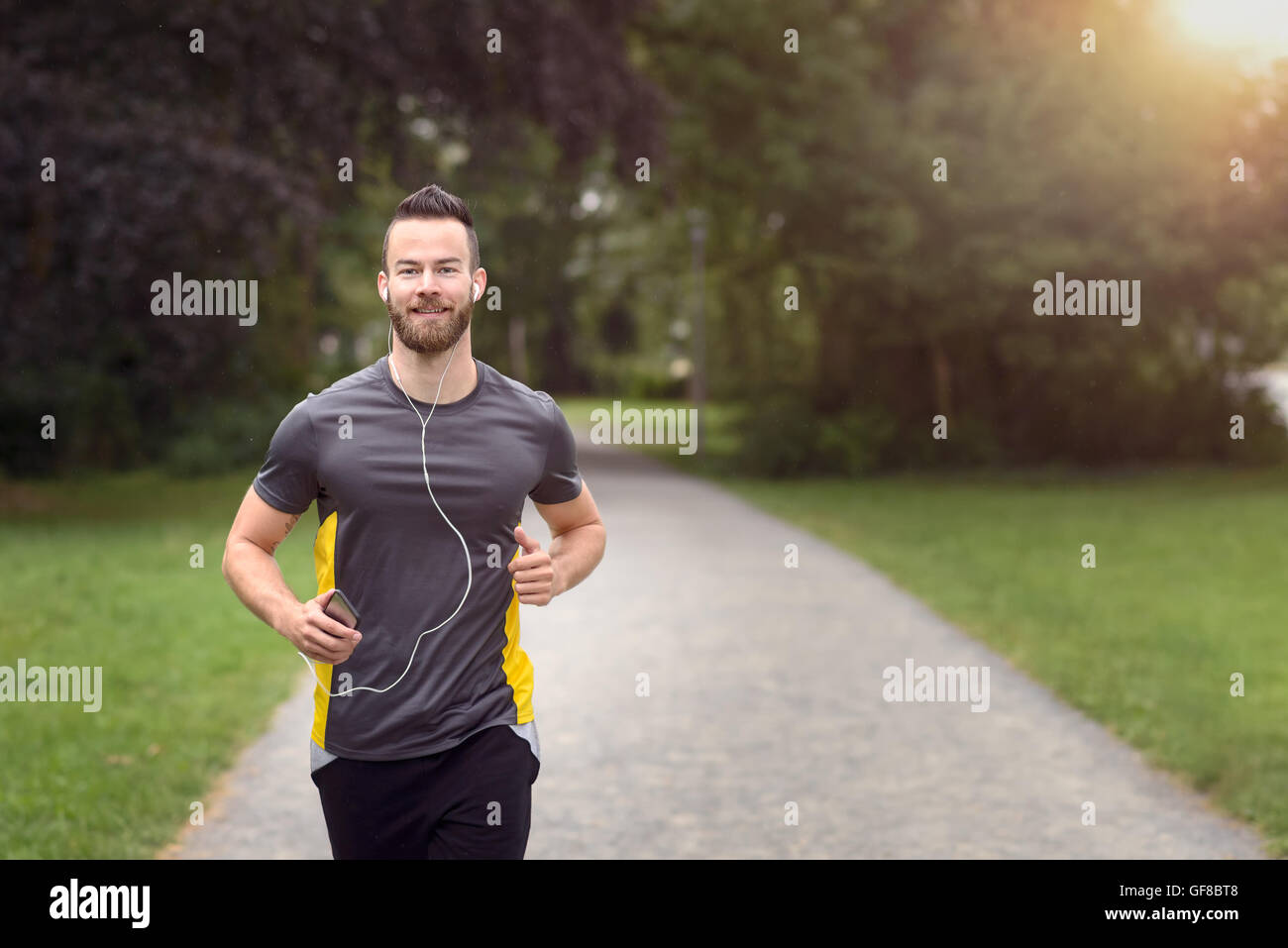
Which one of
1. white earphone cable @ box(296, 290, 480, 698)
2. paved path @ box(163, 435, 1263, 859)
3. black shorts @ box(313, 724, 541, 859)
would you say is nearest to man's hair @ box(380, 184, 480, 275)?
white earphone cable @ box(296, 290, 480, 698)

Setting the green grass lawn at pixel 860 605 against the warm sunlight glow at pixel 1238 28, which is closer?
the green grass lawn at pixel 860 605

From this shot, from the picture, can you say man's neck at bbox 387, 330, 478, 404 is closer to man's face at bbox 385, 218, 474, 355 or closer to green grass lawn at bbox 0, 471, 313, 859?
man's face at bbox 385, 218, 474, 355

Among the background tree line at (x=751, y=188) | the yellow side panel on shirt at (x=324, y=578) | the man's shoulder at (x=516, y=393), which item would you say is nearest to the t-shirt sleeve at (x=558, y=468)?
the man's shoulder at (x=516, y=393)

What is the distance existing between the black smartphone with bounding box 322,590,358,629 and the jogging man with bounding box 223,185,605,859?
0.06 m

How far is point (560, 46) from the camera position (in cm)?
1836

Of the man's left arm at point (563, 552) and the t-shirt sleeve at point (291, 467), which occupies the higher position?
the t-shirt sleeve at point (291, 467)

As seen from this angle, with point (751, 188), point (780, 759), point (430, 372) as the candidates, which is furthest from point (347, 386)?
point (751, 188)

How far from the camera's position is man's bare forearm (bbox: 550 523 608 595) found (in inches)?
124

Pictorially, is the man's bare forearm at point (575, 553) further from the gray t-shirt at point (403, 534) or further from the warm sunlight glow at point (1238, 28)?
the warm sunlight glow at point (1238, 28)

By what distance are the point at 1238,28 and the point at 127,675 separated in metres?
19.7

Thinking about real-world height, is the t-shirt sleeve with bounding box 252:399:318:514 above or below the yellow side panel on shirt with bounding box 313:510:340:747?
above

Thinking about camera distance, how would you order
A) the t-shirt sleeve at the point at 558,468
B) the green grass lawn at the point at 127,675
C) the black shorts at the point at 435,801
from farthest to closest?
the green grass lawn at the point at 127,675
the t-shirt sleeve at the point at 558,468
the black shorts at the point at 435,801

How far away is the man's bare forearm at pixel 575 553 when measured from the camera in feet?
10.3
